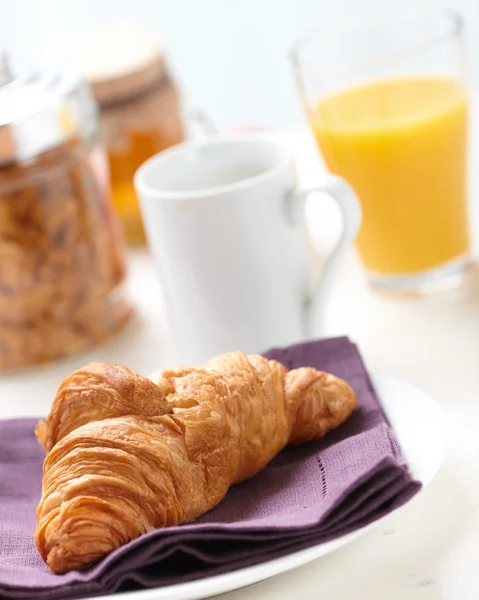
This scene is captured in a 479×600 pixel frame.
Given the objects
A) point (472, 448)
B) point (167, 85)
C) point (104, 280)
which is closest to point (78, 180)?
point (104, 280)

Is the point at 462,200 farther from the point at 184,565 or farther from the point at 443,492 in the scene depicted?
the point at 184,565

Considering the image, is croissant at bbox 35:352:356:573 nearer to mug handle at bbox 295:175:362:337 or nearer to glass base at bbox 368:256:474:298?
mug handle at bbox 295:175:362:337

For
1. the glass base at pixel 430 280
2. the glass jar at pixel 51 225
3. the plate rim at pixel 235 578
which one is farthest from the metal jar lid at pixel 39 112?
the plate rim at pixel 235 578

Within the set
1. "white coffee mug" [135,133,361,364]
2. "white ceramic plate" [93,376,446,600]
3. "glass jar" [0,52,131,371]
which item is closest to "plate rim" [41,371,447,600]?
"white ceramic plate" [93,376,446,600]

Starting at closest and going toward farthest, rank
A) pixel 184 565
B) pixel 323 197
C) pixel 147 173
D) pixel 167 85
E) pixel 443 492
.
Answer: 1. pixel 184 565
2. pixel 443 492
3. pixel 147 173
4. pixel 167 85
5. pixel 323 197

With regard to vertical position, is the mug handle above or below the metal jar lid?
below

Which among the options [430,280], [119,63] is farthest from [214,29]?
[430,280]

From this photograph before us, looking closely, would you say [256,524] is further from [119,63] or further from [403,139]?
[119,63]

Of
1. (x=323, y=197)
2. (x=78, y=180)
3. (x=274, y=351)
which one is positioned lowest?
(x=323, y=197)
